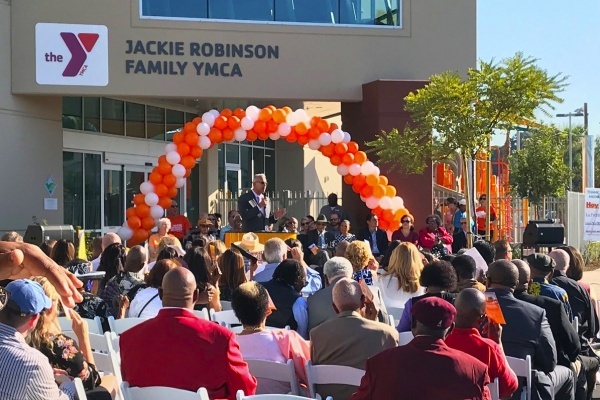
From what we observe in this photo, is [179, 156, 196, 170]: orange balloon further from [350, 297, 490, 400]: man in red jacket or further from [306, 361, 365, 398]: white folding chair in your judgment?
[350, 297, 490, 400]: man in red jacket

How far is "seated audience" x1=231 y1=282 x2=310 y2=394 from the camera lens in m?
5.29

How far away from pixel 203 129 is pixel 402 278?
341 inches

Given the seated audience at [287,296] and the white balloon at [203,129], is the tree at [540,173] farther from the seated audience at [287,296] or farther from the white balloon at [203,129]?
the seated audience at [287,296]

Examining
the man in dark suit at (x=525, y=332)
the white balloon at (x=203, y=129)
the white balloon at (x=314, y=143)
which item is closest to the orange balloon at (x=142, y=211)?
the white balloon at (x=203, y=129)

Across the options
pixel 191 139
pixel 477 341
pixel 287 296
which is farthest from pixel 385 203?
pixel 477 341

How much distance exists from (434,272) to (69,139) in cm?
1350

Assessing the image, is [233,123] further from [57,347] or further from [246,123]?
[57,347]

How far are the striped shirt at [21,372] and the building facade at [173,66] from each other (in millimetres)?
12599

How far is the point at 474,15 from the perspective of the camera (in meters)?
18.1

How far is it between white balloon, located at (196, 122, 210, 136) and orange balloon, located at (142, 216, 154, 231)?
6.11 ft

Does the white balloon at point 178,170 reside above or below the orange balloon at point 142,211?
above

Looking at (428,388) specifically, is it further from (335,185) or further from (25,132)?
(335,185)

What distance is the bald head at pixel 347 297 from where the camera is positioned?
5.38 meters

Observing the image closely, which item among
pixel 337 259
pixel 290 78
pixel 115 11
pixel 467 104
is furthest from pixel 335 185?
pixel 337 259
